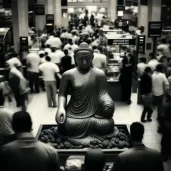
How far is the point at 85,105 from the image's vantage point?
7.35 meters

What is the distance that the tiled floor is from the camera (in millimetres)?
8559

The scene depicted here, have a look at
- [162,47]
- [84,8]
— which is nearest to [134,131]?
[162,47]

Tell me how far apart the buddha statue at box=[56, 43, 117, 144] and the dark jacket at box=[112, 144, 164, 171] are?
11.5 ft

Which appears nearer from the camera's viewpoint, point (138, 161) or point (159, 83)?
point (138, 161)

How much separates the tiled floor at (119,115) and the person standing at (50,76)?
333mm

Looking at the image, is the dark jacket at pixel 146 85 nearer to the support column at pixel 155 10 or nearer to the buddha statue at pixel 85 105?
the buddha statue at pixel 85 105

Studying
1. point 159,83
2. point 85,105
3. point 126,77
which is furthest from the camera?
point 126,77

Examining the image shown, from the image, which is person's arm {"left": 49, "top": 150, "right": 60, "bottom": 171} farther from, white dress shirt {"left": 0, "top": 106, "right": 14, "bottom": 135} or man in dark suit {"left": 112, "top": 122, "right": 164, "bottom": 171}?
white dress shirt {"left": 0, "top": 106, "right": 14, "bottom": 135}

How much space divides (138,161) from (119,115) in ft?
21.8

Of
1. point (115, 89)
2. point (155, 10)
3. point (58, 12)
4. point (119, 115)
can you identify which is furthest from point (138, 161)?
point (58, 12)

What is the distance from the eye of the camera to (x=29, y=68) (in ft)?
39.4

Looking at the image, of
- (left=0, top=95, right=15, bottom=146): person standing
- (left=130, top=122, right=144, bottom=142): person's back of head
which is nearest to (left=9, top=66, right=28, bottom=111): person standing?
(left=0, top=95, right=15, bottom=146): person standing

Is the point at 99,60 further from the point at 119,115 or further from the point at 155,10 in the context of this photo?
the point at 155,10

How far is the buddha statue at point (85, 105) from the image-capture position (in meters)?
7.21
